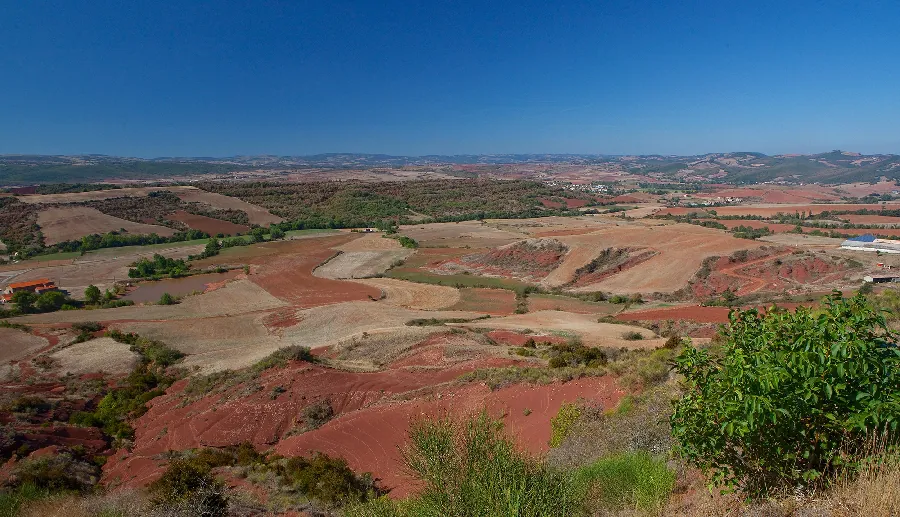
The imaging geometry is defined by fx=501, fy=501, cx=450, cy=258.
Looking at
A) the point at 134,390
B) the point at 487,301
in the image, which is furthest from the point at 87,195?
the point at 134,390

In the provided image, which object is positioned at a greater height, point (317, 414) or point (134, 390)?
point (317, 414)

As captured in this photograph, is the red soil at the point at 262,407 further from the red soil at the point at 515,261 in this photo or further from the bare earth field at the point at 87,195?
the bare earth field at the point at 87,195

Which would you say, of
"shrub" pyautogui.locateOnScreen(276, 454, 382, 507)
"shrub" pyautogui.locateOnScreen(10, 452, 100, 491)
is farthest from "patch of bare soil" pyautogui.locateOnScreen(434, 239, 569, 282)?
"shrub" pyautogui.locateOnScreen(10, 452, 100, 491)

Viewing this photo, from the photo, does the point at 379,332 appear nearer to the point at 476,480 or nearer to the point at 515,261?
the point at 476,480

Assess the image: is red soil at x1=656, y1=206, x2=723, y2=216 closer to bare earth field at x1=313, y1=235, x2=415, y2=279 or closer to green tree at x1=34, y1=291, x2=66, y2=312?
bare earth field at x1=313, y1=235, x2=415, y2=279

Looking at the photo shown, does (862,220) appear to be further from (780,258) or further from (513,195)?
(513,195)

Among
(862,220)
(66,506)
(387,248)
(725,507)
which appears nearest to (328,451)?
(66,506)

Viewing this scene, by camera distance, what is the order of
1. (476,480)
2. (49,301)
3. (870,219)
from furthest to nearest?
(870,219)
(49,301)
(476,480)

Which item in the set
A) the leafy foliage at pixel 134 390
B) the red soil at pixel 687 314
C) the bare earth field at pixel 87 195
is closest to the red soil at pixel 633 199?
the red soil at pixel 687 314
